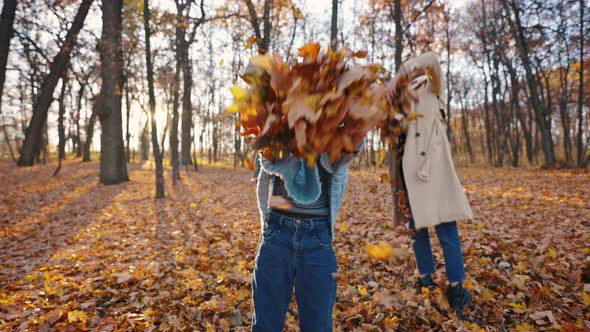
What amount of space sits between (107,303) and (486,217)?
6372 millimetres

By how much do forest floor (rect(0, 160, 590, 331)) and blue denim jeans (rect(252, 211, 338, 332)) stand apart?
0.67 ft

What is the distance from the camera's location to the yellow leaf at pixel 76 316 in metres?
3.11

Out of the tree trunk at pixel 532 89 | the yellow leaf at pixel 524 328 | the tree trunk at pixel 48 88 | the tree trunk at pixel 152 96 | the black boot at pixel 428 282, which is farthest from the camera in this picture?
the tree trunk at pixel 532 89

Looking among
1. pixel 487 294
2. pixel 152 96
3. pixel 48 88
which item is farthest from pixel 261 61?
pixel 152 96

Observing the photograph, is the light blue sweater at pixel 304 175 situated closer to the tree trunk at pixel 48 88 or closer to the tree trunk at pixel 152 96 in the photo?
the tree trunk at pixel 48 88

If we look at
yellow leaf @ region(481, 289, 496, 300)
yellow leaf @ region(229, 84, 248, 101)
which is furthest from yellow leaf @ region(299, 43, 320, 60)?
yellow leaf @ region(481, 289, 496, 300)

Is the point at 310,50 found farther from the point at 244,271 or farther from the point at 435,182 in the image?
the point at 244,271

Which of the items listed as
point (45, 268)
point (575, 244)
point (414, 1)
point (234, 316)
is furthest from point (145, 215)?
point (414, 1)

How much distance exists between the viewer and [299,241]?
65.1 inches

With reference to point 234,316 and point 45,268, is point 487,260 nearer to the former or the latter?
point 234,316

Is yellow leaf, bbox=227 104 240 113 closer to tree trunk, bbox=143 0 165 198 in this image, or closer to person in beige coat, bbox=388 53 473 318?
person in beige coat, bbox=388 53 473 318

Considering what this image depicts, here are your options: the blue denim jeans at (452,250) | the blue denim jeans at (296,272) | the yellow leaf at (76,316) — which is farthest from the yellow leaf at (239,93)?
the yellow leaf at (76,316)

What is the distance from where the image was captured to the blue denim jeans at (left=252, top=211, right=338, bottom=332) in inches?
65.3

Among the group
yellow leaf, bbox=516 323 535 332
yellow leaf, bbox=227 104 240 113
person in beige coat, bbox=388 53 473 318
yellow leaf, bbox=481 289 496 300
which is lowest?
yellow leaf, bbox=516 323 535 332
